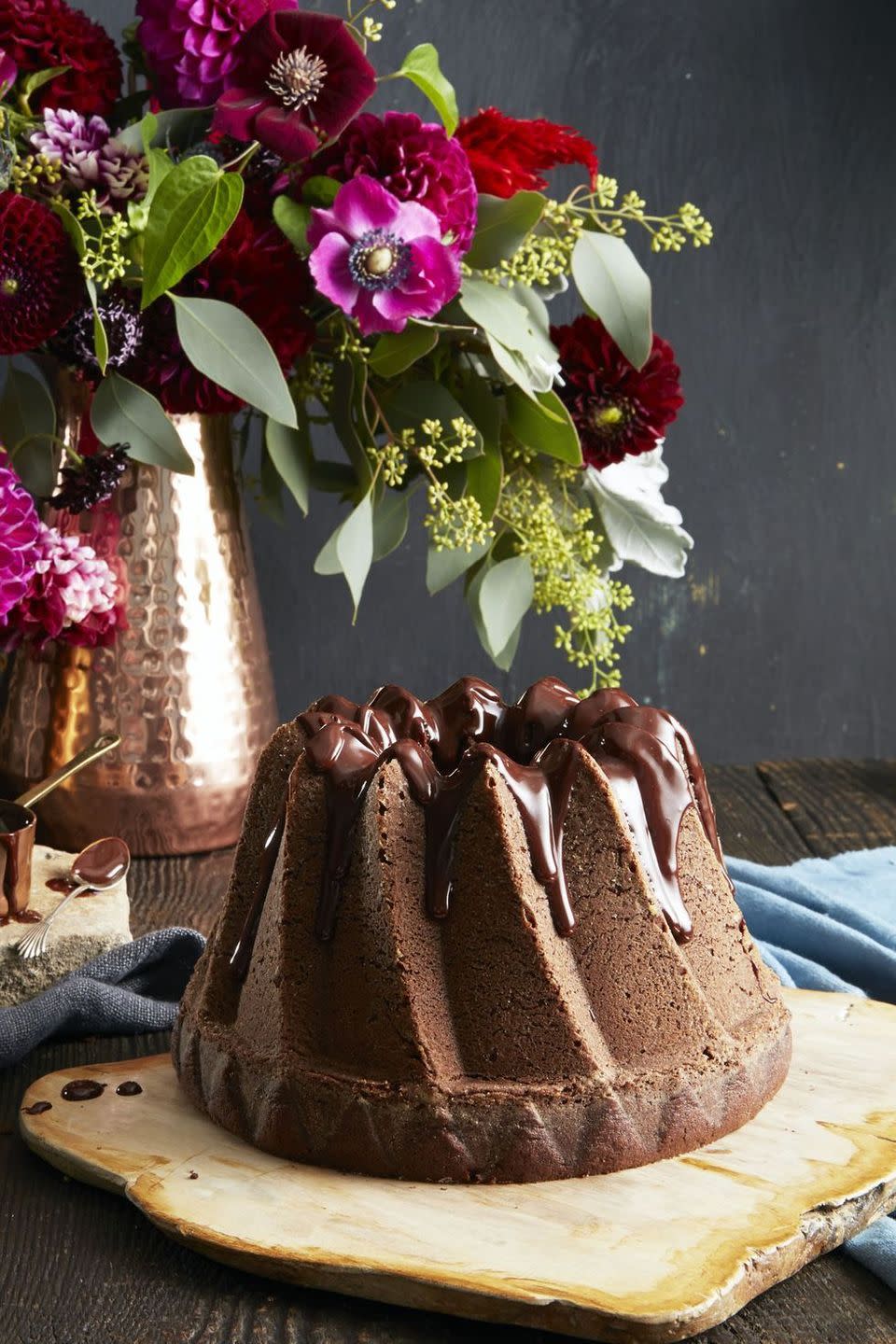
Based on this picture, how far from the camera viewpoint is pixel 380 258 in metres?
1.42

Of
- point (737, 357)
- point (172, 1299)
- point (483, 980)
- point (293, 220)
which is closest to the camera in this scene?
point (172, 1299)

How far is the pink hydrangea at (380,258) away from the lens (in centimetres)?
142

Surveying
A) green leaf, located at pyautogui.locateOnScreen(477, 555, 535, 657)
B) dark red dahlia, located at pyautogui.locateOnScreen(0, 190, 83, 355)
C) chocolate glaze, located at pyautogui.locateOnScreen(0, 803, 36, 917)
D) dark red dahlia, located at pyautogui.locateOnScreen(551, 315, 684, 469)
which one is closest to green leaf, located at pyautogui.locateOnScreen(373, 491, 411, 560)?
green leaf, located at pyautogui.locateOnScreen(477, 555, 535, 657)

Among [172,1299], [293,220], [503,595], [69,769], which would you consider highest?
[293,220]

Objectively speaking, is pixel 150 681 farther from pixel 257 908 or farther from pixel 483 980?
pixel 483 980

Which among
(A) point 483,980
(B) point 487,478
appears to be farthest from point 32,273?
(A) point 483,980

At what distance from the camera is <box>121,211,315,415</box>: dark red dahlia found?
1.47 m

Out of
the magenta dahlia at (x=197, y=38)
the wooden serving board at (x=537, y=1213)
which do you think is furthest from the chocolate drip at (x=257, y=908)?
the magenta dahlia at (x=197, y=38)

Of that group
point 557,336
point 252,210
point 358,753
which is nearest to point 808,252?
point 557,336

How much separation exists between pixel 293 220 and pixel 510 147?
24 centimetres

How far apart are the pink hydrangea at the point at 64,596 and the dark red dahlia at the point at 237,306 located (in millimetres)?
175

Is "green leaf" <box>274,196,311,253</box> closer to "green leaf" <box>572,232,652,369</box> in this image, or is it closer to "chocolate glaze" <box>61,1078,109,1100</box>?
"green leaf" <box>572,232,652,369</box>

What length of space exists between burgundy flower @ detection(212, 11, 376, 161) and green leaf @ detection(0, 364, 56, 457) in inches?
13.9

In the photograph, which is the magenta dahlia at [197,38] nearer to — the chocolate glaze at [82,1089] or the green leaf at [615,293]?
the green leaf at [615,293]
